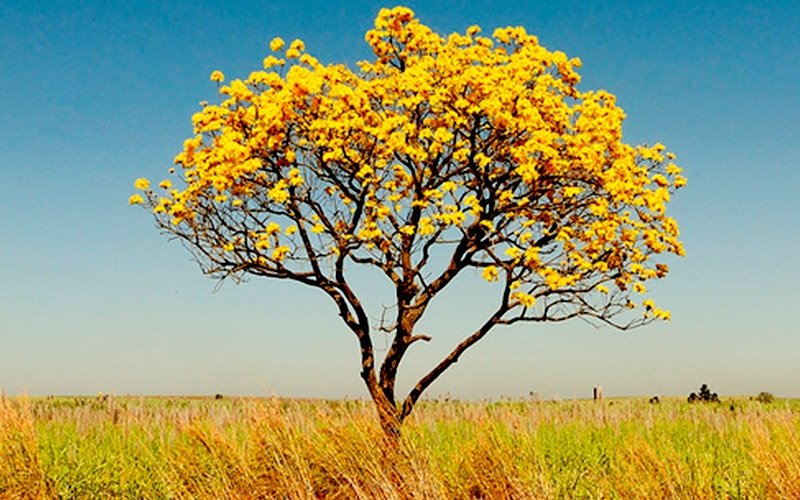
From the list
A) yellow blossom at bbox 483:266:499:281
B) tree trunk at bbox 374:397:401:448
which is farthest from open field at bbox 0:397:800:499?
yellow blossom at bbox 483:266:499:281

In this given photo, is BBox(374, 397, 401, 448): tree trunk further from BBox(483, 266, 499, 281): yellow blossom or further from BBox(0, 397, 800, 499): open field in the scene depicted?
BBox(483, 266, 499, 281): yellow blossom

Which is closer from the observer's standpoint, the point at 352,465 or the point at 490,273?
the point at 352,465

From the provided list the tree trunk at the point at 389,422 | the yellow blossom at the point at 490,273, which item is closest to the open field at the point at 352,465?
the tree trunk at the point at 389,422

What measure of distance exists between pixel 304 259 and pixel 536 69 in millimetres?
5070

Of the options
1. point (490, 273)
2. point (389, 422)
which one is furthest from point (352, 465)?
point (490, 273)

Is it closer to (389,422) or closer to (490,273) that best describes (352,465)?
(389,422)

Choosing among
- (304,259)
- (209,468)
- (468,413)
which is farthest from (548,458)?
(468,413)

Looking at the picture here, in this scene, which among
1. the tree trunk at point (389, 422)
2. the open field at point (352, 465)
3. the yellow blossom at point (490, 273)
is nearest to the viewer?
the open field at point (352, 465)

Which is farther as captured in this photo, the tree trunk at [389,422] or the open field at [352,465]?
the tree trunk at [389,422]

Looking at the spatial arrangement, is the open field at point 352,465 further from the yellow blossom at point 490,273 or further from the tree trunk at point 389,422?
the yellow blossom at point 490,273

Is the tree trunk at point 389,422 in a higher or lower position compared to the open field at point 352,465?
higher

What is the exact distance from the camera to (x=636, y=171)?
49.0 ft

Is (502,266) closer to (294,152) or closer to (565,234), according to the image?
(565,234)

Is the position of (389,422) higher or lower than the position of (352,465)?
higher
